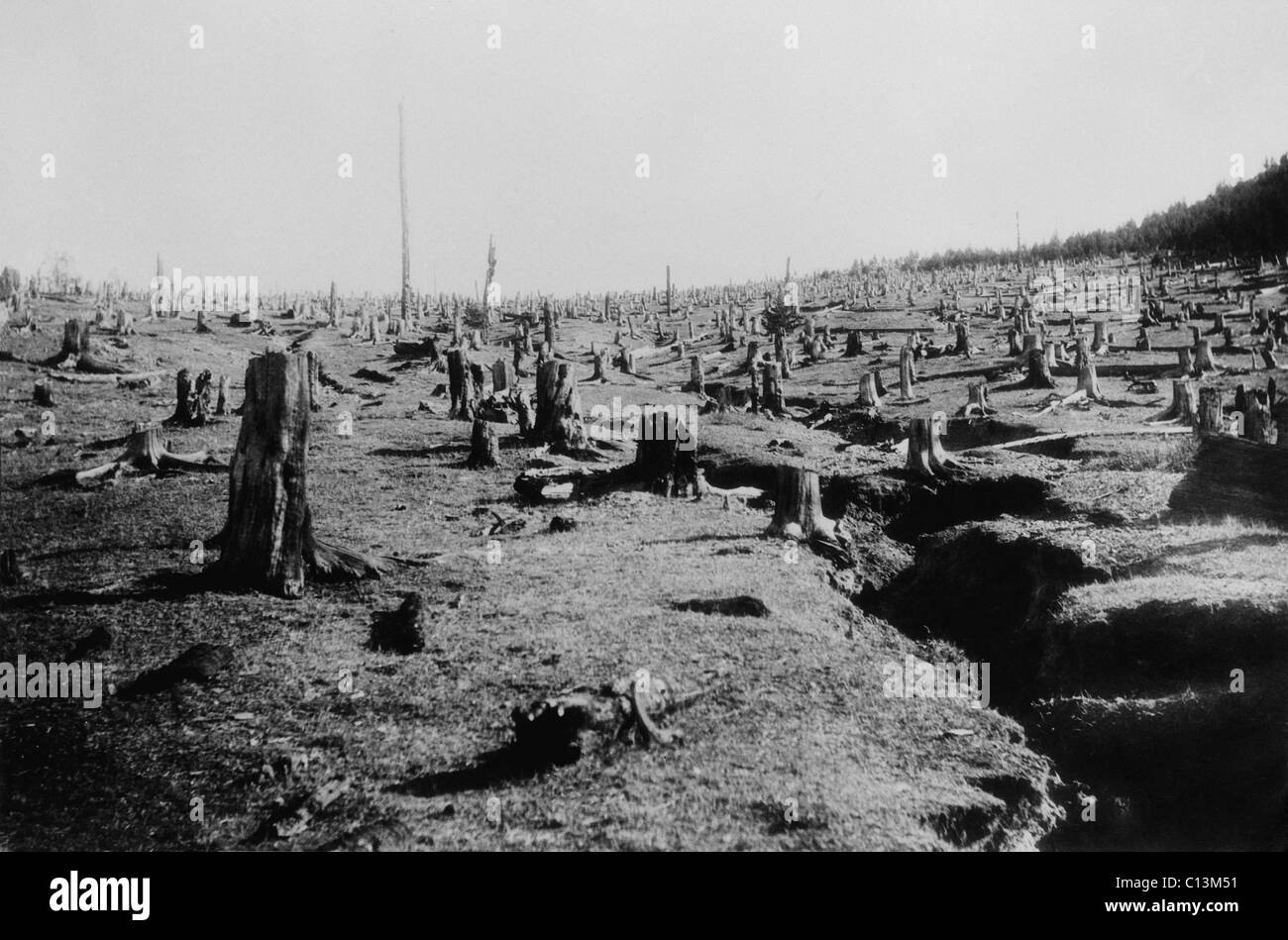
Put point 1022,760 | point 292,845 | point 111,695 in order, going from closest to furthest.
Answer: point 292,845, point 111,695, point 1022,760

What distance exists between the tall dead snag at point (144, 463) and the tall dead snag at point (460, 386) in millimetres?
7854

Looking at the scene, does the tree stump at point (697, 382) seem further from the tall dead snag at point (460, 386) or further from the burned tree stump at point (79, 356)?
the burned tree stump at point (79, 356)

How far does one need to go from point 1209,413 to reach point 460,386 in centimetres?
1728

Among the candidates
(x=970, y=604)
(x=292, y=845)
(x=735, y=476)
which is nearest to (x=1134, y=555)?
(x=970, y=604)

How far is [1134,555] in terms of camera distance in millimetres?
10375

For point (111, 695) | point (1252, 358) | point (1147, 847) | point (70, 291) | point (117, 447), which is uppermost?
point (70, 291)

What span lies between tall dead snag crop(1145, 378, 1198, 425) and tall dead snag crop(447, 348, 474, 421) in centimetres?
1682

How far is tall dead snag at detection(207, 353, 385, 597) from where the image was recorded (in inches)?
338

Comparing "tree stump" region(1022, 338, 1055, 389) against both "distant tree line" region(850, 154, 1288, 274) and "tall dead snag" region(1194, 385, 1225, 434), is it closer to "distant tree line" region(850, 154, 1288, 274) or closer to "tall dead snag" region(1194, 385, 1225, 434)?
"tall dead snag" region(1194, 385, 1225, 434)

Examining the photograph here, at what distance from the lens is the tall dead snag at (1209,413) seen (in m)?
15.2
